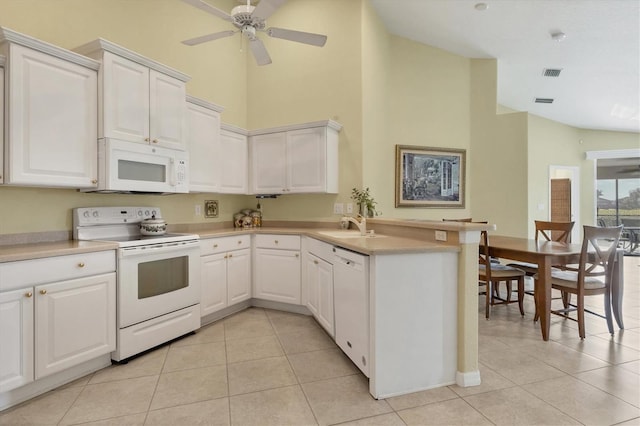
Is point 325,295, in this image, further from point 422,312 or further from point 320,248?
point 422,312

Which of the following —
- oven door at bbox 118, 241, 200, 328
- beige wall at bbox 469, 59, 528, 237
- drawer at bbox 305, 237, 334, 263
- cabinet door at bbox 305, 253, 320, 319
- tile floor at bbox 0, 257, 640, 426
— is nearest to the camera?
tile floor at bbox 0, 257, 640, 426

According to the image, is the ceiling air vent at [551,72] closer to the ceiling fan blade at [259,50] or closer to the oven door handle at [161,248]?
the ceiling fan blade at [259,50]

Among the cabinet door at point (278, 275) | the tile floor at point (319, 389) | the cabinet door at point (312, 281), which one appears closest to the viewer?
the tile floor at point (319, 389)

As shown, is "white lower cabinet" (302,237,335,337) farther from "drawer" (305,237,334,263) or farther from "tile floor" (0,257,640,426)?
"tile floor" (0,257,640,426)

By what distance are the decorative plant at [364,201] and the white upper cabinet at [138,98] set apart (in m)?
1.94

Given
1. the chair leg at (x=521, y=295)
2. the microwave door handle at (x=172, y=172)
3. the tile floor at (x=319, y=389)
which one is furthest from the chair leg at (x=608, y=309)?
the microwave door handle at (x=172, y=172)

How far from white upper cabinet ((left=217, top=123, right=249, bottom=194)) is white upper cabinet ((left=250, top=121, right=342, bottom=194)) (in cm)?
10

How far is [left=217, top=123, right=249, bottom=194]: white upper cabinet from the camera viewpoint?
389cm

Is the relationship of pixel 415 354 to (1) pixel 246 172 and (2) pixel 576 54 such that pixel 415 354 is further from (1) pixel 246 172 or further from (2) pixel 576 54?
(2) pixel 576 54

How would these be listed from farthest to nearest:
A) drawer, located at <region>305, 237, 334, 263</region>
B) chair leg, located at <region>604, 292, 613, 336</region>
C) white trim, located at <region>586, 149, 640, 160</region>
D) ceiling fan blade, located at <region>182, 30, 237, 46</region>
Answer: white trim, located at <region>586, 149, 640, 160</region>
chair leg, located at <region>604, 292, 613, 336</region>
drawer, located at <region>305, 237, 334, 263</region>
ceiling fan blade, located at <region>182, 30, 237, 46</region>

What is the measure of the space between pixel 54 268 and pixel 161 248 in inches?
28.5

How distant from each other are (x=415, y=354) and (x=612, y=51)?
5.09 metres

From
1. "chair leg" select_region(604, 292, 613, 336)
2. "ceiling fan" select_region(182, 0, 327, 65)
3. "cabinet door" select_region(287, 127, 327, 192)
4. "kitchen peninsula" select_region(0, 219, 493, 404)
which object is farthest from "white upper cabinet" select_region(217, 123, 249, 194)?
"chair leg" select_region(604, 292, 613, 336)

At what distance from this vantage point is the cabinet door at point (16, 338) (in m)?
1.89
